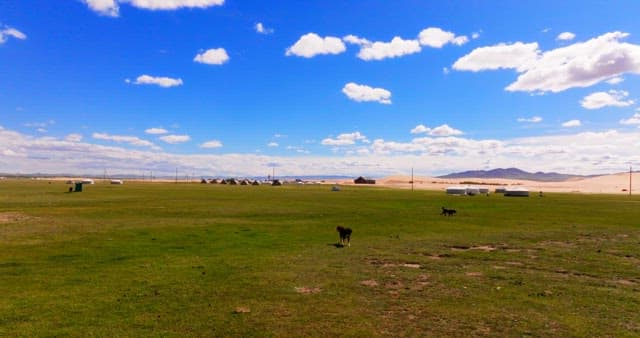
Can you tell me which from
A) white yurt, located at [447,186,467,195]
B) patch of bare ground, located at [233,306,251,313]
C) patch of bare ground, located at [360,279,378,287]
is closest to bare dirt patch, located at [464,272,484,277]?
patch of bare ground, located at [360,279,378,287]

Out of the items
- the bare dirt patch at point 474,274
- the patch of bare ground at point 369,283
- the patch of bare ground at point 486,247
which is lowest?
the patch of bare ground at point 369,283

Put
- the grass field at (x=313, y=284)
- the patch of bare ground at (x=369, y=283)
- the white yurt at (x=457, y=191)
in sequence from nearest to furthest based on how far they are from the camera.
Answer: the grass field at (x=313, y=284), the patch of bare ground at (x=369, y=283), the white yurt at (x=457, y=191)

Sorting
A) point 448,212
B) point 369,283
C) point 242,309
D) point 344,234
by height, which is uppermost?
point 448,212

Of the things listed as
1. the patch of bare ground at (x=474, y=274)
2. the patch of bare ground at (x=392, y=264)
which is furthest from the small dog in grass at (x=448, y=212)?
the patch of bare ground at (x=474, y=274)

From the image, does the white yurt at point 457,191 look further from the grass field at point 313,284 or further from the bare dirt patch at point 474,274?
the bare dirt patch at point 474,274

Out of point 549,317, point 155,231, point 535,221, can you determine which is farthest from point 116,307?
point 535,221

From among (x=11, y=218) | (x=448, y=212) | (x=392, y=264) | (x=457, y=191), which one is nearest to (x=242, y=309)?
(x=392, y=264)

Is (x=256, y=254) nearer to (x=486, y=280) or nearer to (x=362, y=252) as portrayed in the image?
(x=362, y=252)

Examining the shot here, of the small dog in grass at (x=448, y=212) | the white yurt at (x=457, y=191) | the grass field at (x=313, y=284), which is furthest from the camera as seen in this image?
the white yurt at (x=457, y=191)

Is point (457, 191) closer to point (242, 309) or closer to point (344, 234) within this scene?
point (344, 234)

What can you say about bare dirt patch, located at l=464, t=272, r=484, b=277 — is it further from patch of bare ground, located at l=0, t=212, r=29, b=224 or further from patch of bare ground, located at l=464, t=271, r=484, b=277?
patch of bare ground, located at l=0, t=212, r=29, b=224

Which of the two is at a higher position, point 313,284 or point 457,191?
point 457,191

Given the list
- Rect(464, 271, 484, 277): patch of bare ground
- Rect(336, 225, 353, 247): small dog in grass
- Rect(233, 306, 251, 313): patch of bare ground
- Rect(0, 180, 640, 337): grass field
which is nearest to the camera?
Rect(0, 180, 640, 337): grass field

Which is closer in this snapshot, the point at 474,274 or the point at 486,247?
the point at 474,274
